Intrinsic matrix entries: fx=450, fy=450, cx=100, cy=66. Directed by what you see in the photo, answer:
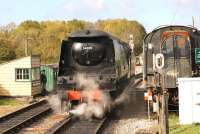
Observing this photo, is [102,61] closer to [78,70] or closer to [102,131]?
[78,70]

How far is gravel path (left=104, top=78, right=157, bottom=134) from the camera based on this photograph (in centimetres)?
1364

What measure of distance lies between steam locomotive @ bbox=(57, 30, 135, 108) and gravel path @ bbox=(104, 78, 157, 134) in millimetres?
1364

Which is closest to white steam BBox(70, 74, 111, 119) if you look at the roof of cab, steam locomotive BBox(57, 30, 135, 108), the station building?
steam locomotive BBox(57, 30, 135, 108)

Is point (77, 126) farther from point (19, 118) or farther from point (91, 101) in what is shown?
point (19, 118)

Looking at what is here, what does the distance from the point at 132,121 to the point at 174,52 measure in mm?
2965

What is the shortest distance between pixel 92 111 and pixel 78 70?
72.4 inches

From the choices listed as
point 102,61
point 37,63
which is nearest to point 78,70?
point 102,61

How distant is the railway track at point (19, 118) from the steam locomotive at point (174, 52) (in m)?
4.58

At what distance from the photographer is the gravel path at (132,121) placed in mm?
13641

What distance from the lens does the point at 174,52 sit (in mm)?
16297

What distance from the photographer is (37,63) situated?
27.8 meters

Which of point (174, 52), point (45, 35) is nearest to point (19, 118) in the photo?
point (174, 52)

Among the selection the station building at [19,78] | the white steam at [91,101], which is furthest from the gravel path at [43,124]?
the station building at [19,78]

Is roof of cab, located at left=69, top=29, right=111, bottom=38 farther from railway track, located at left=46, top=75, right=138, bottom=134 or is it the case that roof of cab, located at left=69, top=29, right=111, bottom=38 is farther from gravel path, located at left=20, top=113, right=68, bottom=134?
gravel path, located at left=20, top=113, right=68, bottom=134
